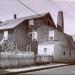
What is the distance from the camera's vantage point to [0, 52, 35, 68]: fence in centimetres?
2144

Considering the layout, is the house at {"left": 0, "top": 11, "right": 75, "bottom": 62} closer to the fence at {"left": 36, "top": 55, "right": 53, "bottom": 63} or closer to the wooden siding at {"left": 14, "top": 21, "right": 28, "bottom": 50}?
the wooden siding at {"left": 14, "top": 21, "right": 28, "bottom": 50}

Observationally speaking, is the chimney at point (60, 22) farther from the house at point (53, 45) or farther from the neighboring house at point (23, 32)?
the house at point (53, 45)

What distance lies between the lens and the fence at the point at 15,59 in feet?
70.3

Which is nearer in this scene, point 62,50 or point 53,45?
point 53,45

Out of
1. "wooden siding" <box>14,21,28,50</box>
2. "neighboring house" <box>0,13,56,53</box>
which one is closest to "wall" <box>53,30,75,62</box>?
"neighboring house" <box>0,13,56,53</box>

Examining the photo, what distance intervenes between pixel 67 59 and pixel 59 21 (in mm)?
9421

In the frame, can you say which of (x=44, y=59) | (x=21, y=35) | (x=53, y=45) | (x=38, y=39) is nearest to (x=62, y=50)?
(x=53, y=45)

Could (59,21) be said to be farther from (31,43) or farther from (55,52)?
(55,52)

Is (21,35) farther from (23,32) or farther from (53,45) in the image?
(53,45)

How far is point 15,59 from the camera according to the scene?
23.4m

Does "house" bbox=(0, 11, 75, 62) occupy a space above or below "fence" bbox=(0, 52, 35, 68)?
above

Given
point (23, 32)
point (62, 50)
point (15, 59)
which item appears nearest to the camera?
point (15, 59)

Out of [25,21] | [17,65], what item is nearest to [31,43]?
[25,21]

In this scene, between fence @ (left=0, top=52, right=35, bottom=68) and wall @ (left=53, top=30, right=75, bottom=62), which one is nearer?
fence @ (left=0, top=52, right=35, bottom=68)
